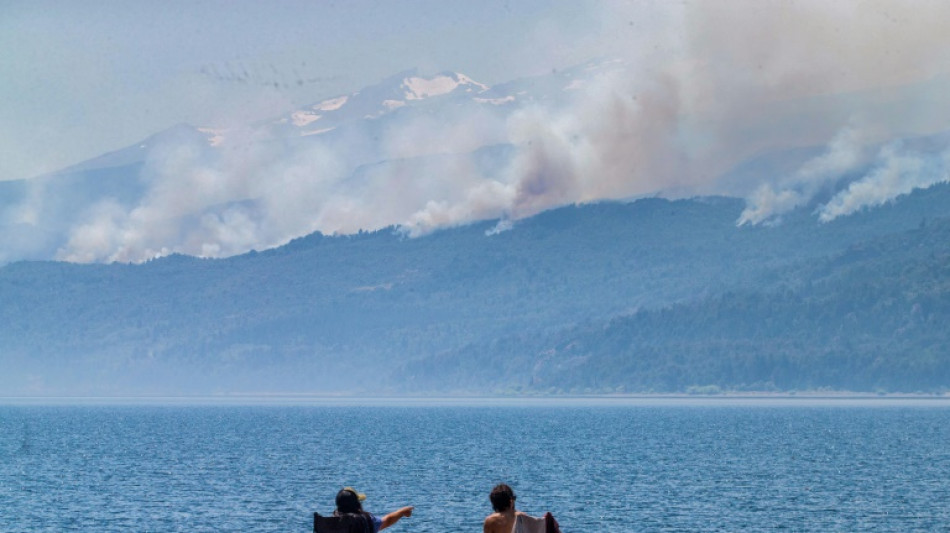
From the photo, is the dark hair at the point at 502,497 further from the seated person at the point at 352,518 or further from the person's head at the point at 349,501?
the person's head at the point at 349,501

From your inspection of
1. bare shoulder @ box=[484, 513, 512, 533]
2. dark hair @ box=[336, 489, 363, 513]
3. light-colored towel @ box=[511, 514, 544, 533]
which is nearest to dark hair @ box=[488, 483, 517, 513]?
bare shoulder @ box=[484, 513, 512, 533]

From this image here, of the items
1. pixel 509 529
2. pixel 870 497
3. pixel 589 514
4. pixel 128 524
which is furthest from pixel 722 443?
pixel 509 529

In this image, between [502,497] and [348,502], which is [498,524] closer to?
[502,497]

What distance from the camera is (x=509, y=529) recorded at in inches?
1168

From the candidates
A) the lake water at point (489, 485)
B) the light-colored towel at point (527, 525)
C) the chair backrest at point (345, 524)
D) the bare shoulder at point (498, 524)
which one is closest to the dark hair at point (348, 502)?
the chair backrest at point (345, 524)

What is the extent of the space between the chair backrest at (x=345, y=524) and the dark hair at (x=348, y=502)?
120 millimetres

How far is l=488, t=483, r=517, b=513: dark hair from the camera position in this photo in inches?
1153

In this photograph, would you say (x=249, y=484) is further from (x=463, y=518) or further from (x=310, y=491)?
(x=463, y=518)

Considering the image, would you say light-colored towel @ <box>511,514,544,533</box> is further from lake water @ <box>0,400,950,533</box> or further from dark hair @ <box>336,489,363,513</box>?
lake water @ <box>0,400,950,533</box>

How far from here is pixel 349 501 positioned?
29953 millimetres

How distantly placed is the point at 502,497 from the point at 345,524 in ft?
10.6

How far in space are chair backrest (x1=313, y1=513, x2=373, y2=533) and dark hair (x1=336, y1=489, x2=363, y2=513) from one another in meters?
0.12

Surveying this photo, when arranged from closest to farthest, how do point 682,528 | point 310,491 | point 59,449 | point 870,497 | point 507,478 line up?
point 682,528 → point 870,497 → point 310,491 → point 507,478 → point 59,449

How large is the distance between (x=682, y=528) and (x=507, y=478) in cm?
4165
